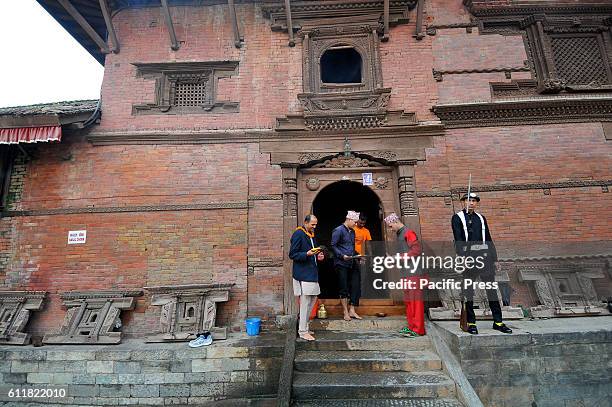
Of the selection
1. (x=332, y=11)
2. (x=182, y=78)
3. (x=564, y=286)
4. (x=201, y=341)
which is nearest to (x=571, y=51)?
(x=564, y=286)

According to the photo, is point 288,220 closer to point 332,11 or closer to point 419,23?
point 332,11

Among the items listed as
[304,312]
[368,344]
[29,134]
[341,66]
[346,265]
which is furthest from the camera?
[341,66]

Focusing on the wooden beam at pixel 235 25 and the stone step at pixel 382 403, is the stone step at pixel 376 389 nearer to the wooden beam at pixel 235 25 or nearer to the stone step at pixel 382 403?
the stone step at pixel 382 403

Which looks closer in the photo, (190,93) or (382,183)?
(382,183)

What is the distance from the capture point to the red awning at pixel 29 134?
7.21 m

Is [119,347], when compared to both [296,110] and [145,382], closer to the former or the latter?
[145,382]

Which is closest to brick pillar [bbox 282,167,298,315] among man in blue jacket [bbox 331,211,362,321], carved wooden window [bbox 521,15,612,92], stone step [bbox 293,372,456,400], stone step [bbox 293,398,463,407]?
man in blue jacket [bbox 331,211,362,321]

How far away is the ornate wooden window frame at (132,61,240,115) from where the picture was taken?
8.09 metres

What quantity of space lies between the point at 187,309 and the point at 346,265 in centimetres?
320

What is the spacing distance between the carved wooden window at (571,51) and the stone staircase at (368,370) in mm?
6659

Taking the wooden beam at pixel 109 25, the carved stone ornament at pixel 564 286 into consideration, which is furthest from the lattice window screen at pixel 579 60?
the wooden beam at pixel 109 25

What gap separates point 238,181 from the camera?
764 centimetres

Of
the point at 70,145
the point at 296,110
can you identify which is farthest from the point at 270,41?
the point at 70,145

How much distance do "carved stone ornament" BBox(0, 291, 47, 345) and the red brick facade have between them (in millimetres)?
235
